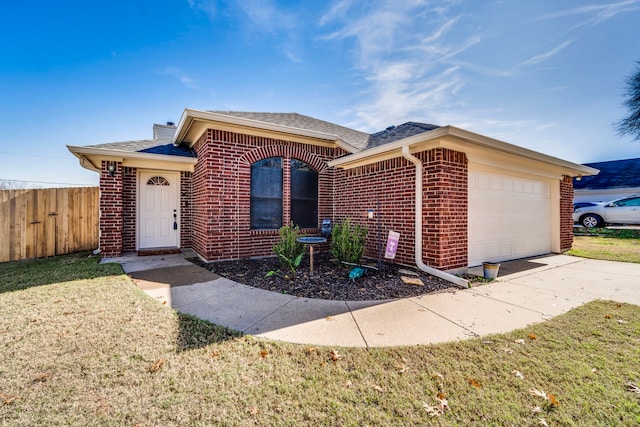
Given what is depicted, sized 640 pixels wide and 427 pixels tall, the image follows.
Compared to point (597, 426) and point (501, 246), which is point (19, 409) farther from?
point (501, 246)

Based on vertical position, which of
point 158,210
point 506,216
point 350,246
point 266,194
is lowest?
point 350,246

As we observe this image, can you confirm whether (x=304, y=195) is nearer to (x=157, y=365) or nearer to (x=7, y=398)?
(x=157, y=365)

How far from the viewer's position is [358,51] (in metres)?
7.39

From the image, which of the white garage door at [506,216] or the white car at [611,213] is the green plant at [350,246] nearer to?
the white garage door at [506,216]

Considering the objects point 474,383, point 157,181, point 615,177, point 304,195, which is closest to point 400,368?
point 474,383

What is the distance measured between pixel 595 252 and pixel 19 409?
12.0 m

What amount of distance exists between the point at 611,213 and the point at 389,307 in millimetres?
15759

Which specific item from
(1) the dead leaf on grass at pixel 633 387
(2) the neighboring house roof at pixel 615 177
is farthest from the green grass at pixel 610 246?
(2) the neighboring house roof at pixel 615 177

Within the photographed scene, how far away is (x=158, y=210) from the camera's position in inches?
302

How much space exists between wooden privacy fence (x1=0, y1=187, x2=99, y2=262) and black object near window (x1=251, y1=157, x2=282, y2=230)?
17.0ft

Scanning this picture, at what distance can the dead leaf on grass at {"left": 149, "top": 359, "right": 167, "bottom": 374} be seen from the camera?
2.18 meters

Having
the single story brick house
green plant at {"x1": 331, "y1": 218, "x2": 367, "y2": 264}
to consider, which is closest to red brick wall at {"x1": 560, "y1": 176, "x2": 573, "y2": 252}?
the single story brick house

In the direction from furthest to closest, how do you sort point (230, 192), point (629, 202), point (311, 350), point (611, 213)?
point (611, 213) < point (629, 202) < point (230, 192) < point (311, 350)

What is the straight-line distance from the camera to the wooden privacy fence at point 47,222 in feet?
21.8
